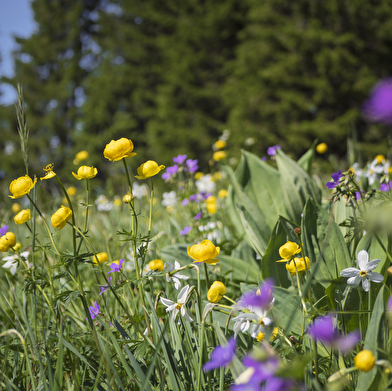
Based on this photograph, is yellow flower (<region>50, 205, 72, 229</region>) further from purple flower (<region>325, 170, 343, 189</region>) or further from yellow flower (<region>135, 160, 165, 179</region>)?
purple flower (<region>325, 170, 343, 189</region>)

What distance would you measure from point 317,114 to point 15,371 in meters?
7.03

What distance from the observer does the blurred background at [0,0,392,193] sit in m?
6.20

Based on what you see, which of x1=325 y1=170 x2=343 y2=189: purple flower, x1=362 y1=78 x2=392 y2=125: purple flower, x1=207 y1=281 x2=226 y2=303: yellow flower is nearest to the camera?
x1=362 y1=78 x2=392 y2=125: purple flower

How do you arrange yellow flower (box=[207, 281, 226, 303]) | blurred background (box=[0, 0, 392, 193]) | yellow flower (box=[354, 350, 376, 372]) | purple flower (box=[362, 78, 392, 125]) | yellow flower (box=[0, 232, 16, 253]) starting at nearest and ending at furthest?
purple flower (box=[362, 78, 392, 125]), yellow flower (box=[354, 350, 376, 372]), yellow flower (box=[207, 281, 226, 303]), yellow flower (box=[0, 232, 16, 253]), blurred background (box=[0, 0, 392, 193])

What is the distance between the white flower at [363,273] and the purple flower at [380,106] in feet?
1.55

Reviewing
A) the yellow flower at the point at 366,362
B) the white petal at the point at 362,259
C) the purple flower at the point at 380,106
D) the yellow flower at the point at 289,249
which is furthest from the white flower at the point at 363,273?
the purple flower at the point at 380,106

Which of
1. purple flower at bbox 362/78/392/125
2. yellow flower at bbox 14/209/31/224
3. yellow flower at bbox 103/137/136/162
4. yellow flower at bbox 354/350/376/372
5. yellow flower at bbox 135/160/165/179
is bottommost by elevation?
yellow flower at bbox 354/350/376/372

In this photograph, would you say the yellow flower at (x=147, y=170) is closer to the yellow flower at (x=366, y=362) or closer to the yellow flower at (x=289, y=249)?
the yellow flower at (x=289, y=249)

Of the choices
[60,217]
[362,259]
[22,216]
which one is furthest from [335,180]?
[22,216]

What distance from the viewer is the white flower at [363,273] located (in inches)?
25.4

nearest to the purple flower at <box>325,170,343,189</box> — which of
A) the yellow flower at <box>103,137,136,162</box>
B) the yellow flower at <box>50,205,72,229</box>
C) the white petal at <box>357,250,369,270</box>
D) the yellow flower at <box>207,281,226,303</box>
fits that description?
the white petal at <box>357,250,369,270</box>

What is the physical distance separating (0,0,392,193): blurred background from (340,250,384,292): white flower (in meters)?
1.42

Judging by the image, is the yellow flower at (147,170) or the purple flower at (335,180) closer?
the yellow flower at (147,170)

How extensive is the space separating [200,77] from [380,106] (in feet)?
33.0
